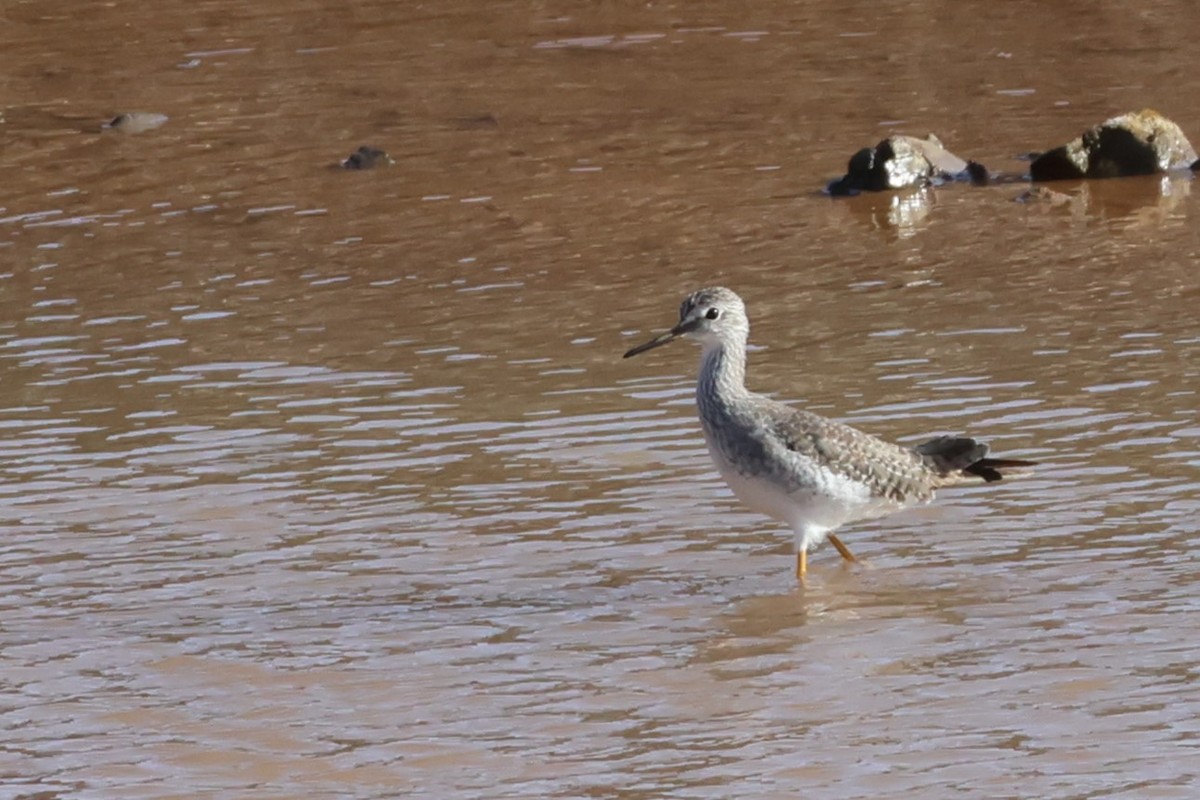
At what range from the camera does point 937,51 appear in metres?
19.2

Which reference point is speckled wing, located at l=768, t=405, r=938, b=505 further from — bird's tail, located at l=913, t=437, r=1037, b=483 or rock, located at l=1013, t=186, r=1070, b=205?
rock, located at l=1013, t=186, r=1070, b=205

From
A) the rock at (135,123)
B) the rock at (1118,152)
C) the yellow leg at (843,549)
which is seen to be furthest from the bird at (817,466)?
the rock at (135,123)

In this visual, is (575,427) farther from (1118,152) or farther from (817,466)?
(1118,152)

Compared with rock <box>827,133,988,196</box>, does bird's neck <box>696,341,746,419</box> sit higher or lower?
lower

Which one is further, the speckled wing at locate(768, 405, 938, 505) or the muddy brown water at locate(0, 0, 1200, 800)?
the speckled wing at locate(768, 405, 938, 505)

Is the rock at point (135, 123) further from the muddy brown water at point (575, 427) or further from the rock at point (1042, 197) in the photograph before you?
the rock at point (1042, 197)

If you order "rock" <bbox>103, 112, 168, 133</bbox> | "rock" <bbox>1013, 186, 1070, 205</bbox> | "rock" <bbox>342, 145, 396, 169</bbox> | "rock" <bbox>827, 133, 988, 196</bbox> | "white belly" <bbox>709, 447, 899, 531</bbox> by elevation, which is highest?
"rock" <bbox>103, 112, 168, 133</bbox>

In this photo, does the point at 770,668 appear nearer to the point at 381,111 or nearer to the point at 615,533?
the point at 615,533

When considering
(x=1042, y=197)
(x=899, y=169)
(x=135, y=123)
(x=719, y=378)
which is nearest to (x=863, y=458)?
(x=719, y=378)

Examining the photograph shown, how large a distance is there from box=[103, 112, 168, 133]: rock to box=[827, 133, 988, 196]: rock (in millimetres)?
6218

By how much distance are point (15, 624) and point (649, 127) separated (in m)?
10.1

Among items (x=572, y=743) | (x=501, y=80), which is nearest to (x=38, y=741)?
(x=572, y=743)

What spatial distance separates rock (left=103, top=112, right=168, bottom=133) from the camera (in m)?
18.3

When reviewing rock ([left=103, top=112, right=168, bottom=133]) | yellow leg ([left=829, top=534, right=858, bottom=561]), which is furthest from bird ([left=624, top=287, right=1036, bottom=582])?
rock ([left=103, top=112, right=168, bottom=133])
